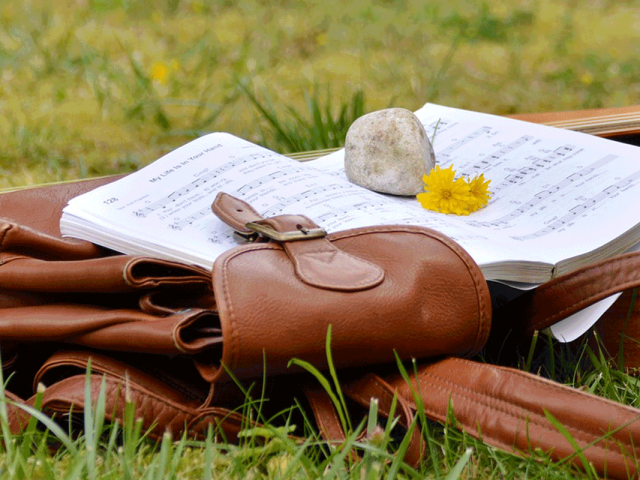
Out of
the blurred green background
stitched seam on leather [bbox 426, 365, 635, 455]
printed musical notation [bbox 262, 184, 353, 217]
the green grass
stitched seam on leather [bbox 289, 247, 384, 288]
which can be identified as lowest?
the blurred green background

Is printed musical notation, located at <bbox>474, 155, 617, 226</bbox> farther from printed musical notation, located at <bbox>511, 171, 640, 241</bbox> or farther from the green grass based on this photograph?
the green grass

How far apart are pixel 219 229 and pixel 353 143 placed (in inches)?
15.8

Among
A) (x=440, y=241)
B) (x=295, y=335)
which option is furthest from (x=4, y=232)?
(x=440, y=241)

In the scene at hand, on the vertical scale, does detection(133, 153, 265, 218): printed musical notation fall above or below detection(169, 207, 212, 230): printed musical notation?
above

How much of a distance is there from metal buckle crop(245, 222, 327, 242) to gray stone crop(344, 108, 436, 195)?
1.35 ft

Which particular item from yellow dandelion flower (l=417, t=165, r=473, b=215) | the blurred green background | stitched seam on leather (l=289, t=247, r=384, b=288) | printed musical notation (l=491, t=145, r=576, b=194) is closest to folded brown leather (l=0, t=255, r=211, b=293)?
stitched seam on leather (l=289, t=247, r=384, b=288)

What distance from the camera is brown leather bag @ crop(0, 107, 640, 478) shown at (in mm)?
895

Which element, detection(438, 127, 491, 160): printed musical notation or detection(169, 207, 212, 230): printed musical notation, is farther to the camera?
detection(438, 127, 491, 160): printed musical notation

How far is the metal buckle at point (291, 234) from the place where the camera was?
3.31ft

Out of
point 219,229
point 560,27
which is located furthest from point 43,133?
point 560,27

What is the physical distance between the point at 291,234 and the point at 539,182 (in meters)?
0.54

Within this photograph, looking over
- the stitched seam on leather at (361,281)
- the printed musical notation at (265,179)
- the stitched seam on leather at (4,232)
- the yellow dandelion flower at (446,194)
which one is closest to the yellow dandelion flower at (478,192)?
the yellow dandelion flower at (446,194)

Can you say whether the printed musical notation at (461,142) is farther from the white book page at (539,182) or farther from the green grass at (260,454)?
the green grass at (260,454)

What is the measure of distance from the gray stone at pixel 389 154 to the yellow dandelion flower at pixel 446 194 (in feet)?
0.25
